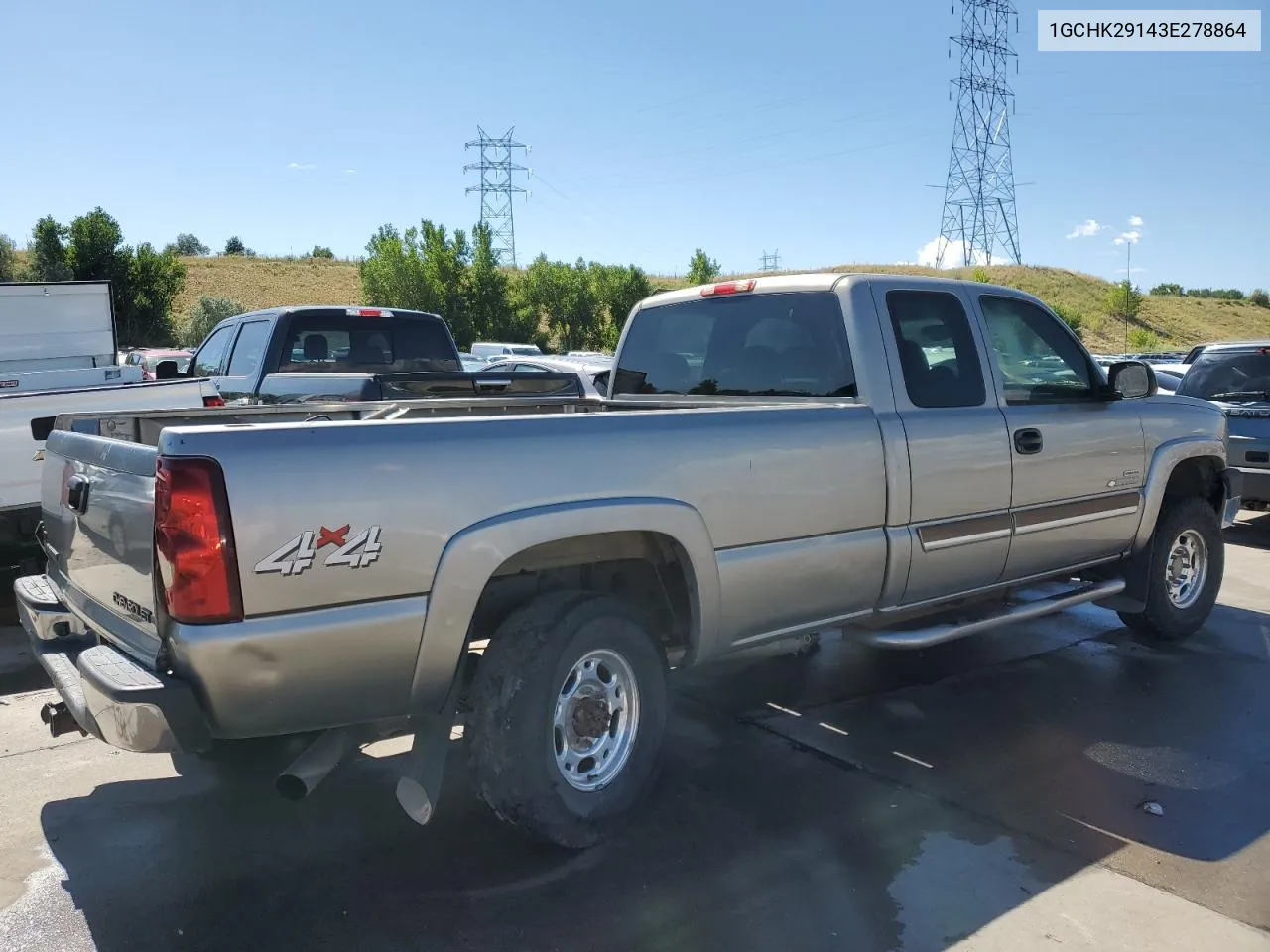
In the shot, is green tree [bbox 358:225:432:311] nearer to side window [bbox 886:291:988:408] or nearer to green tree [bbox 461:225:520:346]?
green tree [bbox 461:225:520:346]

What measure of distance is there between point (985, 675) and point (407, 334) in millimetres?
5988

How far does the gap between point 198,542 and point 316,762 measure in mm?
875

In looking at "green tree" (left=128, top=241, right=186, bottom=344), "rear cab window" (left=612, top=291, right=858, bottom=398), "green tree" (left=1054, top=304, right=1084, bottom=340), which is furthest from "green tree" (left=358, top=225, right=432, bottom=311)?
"green tree" (left=1054, top=304, right=1084, bottom=340)

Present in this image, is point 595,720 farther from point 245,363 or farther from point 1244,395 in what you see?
point 1244,395

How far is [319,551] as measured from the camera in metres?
2.94

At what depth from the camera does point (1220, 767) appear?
451 cm

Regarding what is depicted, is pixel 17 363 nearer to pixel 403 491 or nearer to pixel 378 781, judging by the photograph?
pixel 378 781

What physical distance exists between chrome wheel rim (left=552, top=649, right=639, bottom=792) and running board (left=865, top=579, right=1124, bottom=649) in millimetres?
1373

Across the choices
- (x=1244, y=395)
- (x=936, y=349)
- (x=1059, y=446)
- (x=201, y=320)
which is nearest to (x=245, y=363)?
(x=936, y=349)

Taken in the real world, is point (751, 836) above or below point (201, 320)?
below

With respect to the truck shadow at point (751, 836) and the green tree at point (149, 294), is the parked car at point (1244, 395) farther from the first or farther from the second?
the green tree at point (149, 294)

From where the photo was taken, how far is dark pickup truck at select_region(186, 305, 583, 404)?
25.6 feet

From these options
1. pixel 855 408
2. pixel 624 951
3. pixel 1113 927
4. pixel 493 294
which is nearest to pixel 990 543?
pixel 855 408

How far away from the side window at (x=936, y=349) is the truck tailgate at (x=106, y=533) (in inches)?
125
